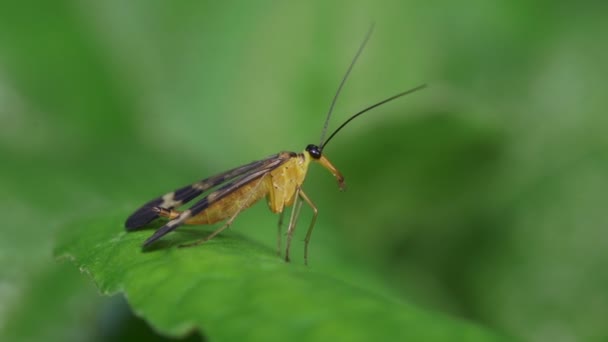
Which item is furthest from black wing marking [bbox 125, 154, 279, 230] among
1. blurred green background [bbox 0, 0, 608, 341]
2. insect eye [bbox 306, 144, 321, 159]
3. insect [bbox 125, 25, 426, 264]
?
blurred green background [bbox 0, 0, 608, 341]

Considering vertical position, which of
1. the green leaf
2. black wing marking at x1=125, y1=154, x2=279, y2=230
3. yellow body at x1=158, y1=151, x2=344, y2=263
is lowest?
the green leaf

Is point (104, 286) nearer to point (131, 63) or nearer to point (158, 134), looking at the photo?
point (158, 134)

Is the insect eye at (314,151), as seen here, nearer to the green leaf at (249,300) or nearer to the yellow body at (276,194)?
the yellow body at (276,194)

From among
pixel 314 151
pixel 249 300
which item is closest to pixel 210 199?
pixel 314 151

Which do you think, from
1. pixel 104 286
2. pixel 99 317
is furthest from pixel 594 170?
pixel 104 286

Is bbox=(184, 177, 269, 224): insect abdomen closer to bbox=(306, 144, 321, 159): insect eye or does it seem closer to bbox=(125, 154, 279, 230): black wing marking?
bbox=(125, 154, 279, 230): black wing marking

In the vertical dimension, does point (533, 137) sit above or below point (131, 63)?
below

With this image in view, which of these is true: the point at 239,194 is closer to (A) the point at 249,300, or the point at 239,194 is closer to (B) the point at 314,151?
(B) the point at 314,151

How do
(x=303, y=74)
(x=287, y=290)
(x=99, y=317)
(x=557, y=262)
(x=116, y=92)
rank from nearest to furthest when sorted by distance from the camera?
(x=287, y=290) → (x=99, y=317) → (x=557, y=262) → (x=303, y=74) → (x=116, y=92)
